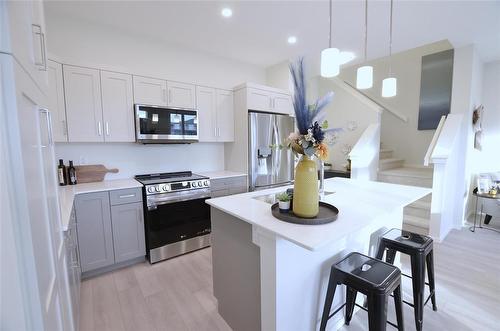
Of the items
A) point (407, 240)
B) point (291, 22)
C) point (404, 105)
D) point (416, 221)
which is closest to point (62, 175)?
point (291, 22)

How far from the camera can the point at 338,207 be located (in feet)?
5.22

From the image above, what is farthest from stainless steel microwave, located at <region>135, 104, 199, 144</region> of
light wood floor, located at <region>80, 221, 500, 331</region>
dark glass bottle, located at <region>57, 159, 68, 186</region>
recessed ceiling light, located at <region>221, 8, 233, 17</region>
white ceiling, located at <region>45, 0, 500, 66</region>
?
light wood floor, located at <region>80, 221, 500, 331</region>

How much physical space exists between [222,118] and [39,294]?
306 centimetres

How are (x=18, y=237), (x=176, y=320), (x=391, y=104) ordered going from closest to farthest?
(x=18, y=237), (x=176, y=320), (x=391, y=104)

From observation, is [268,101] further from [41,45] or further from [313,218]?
[41,45]

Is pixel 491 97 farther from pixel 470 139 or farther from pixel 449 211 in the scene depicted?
pixel 449 211

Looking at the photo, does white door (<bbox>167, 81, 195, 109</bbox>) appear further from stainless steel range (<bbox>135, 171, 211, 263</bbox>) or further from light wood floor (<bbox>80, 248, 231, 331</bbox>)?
light wood floor (<bbox>80, 248, 231, 331</bbox>)

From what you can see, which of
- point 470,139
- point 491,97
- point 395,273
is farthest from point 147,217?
point 491,97

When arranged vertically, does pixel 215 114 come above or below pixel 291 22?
below

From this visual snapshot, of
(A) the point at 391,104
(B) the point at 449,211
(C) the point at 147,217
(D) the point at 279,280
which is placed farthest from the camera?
(A) the point at 391,104

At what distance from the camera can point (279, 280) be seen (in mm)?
1275

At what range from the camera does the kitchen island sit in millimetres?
1251

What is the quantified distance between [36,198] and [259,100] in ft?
10.0

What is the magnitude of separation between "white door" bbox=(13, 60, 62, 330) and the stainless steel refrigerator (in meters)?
2.62
